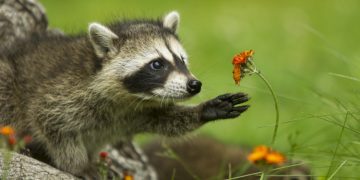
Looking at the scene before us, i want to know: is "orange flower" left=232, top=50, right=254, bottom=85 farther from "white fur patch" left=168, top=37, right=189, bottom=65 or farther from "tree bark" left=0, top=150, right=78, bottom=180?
"tree bark" left=0, top=150, right=78, bottom=180

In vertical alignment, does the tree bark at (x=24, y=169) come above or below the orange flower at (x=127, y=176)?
above

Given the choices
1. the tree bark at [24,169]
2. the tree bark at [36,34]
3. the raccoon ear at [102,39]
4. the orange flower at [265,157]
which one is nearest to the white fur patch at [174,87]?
the raccoon ear at [102,39]

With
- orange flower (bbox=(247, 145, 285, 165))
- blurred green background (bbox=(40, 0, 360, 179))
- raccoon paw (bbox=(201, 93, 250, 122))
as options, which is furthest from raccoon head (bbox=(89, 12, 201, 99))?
blurred green background (bbox=(40, 0, 360, 179))

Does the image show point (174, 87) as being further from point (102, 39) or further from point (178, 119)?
point (102, 39)

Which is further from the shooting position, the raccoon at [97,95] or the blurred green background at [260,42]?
the blurred green background at [260,42]

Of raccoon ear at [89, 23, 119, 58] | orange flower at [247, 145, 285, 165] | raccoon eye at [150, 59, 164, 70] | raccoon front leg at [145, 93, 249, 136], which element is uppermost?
raccoon ear at [89, 23, 119, 58]

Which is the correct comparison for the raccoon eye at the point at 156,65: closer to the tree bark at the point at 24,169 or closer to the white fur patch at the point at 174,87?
the white fur patch at the point at 174,87
